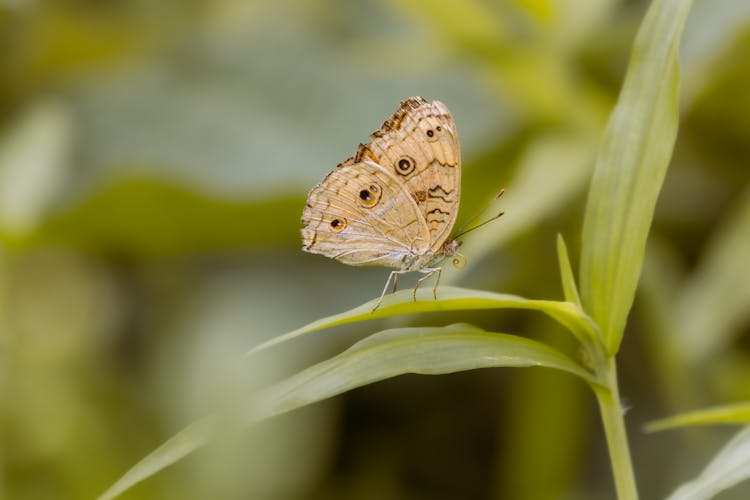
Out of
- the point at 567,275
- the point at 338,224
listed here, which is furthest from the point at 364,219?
the point at 567,275

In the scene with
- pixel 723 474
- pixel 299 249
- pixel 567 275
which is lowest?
pixel 723 474

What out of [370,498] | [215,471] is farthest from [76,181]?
[370,498]

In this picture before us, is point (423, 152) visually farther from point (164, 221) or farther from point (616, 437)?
point (164, 221)

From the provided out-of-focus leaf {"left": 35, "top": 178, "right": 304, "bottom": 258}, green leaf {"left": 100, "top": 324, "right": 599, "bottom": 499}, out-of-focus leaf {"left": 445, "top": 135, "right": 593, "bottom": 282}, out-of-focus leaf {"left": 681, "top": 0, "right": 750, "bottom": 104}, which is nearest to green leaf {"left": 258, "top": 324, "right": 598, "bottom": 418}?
green leaf {"left": 100, "top": 324, "right": 599, "bottom": 499}

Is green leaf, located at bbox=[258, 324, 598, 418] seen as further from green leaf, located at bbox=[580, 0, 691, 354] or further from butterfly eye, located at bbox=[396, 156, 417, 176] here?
butterfly eye, located at bbox=[396, 156, 417, 176]

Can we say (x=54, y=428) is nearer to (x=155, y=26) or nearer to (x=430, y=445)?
(x=430, y=445)
